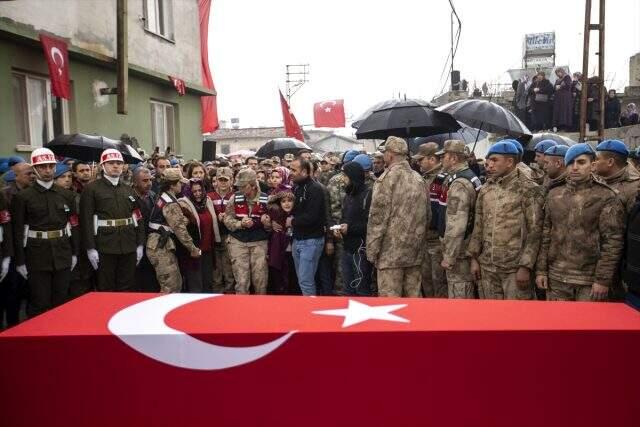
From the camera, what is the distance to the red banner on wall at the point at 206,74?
48.9 ft

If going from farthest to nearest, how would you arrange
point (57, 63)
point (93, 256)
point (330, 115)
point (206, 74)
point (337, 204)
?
point (330, 115) → point (206, 74) → point (57, 63) → point (337, 204) → point (93, 256)

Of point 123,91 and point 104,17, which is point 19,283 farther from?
point 104,17

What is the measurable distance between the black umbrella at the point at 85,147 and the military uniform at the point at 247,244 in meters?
1.99

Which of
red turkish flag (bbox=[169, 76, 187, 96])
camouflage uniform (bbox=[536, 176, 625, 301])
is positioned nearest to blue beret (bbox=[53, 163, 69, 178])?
camouflage uniform (bbox=[536, 176, 625, 301])

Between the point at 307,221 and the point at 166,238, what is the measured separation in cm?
158

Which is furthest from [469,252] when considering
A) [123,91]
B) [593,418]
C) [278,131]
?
[278,131]

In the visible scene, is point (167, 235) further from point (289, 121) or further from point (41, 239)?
point (289, 121)

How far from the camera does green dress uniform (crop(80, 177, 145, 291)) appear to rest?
18.0 ft

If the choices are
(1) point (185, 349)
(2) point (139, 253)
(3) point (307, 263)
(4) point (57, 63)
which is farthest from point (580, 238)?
(4) point (57, 63)

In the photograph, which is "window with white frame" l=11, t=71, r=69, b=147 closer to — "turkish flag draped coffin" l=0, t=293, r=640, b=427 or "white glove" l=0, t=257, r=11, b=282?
"white glove" l=0, t=257, r=11, b=282

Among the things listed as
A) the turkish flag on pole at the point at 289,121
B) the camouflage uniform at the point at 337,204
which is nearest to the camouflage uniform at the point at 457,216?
the camouflage uniform at the point at 337,204

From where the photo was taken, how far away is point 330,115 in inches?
1247

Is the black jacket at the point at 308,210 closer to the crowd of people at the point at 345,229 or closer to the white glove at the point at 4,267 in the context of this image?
the crowd of people at the point at 345,229

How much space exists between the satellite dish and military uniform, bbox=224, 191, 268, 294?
5.66 m
